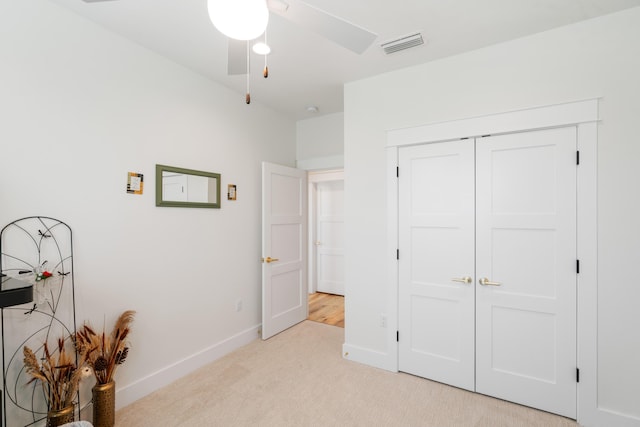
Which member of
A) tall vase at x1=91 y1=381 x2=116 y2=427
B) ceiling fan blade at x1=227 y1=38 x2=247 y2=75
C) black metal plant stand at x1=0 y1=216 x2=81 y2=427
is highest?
ceiling fan blade at x1=227 y1=38 x2=247 y2=75

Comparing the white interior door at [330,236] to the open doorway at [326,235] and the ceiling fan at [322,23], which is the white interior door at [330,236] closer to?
the open doorway at [326,235]

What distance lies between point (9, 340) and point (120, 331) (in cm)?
56

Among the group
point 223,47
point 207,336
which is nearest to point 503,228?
point 223,47

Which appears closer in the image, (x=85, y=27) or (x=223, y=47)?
(x=85, y=27)

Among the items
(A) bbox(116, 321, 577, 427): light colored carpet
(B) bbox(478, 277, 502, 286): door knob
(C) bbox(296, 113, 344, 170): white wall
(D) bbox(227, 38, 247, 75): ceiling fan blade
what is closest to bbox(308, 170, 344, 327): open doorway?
(C) bbox(296, 113, 344, 170): white wall

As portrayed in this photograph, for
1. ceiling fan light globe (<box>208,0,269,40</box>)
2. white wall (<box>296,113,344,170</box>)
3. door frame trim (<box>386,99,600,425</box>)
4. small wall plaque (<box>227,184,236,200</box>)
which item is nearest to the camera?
ceiling fan light globe (<box>208,0,269,40</box>)

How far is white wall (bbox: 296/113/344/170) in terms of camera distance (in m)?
3.86

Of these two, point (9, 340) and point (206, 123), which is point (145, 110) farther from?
point (9, 340)

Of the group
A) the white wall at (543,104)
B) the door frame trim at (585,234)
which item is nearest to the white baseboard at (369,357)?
the white wall at (543,104)

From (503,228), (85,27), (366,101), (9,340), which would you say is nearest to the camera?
(9,340)

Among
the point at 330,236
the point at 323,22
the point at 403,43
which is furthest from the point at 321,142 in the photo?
the point at 323,22

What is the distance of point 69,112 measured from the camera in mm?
1992

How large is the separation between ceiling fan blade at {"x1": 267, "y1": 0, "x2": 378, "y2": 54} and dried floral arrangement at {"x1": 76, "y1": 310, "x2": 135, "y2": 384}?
2.21 metres

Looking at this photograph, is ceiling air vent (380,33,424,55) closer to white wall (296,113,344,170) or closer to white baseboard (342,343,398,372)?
white wall (296,113,344,170)
